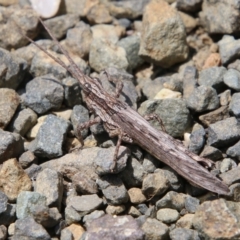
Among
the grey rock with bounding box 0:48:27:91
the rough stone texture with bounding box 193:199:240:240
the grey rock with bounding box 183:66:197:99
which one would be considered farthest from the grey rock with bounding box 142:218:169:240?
the grey rock with bounding box 0:48:27:91

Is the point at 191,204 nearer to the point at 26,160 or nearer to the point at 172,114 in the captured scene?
the point at 172,114

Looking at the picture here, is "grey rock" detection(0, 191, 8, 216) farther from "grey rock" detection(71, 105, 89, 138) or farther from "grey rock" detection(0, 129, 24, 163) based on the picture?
"grey rock" detection(71, 105, 89, 138)

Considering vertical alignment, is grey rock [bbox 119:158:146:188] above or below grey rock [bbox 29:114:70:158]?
below

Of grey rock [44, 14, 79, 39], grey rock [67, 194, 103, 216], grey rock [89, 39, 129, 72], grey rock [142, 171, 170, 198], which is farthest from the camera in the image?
grey rock [44, 14, 79, 39]

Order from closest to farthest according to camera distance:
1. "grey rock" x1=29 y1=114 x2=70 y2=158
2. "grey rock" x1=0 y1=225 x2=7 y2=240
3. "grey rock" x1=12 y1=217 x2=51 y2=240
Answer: "grey rock" x1=12 y1=217 x2=51 y2=240 → "grey rock" x1=0 y1=225 x2=7 y2=240 → "grey rock" x1=29 y1=114 x2=70 y2=158

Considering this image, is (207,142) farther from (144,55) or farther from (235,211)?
(144,55)

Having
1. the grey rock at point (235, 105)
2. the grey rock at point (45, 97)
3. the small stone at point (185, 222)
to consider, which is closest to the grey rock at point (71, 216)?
the small stone at point (185, 222)
